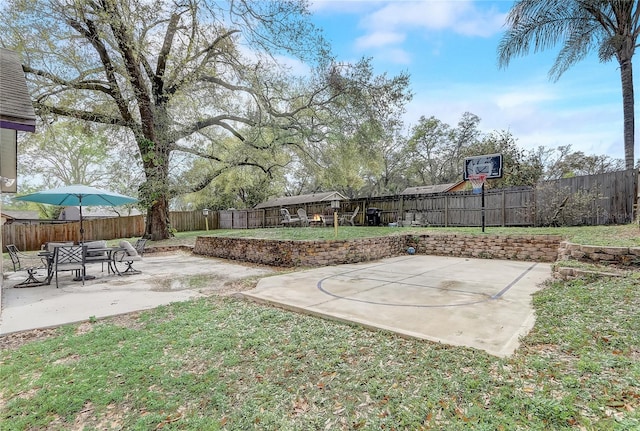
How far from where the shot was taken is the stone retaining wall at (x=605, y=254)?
4.50 m

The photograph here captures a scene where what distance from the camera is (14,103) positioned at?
10.5 feet

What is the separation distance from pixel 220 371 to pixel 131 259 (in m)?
5.64

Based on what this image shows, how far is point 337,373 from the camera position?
2418 mm

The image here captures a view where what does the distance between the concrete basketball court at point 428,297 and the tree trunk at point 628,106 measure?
19.9 ft

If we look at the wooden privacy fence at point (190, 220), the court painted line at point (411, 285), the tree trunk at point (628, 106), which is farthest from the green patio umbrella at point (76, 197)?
the tree trunk at point (628, 106)

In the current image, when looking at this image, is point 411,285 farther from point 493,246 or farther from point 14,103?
point 14,103

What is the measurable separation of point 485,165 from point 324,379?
38.8 ft

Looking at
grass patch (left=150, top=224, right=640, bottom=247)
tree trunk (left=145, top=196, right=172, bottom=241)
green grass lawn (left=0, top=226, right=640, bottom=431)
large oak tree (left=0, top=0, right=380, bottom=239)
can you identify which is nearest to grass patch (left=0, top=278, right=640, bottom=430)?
green grass lawn (left=0, top=226, right=640, bottom=431)

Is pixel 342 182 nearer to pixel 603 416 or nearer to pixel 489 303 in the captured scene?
pixel 489 303

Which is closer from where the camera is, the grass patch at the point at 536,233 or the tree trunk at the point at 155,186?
the grass patch at the point at 536,233

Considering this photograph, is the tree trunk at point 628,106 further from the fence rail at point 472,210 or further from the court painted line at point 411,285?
the court painted line at point 411,285

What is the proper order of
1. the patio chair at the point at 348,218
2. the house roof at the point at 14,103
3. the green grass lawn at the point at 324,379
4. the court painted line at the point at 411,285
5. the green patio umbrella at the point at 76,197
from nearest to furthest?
the green grass lawn at the point at 324,379
the house roof at the point at 14,103
the court painted line at the point at 411,285
the green patio umbrella at the point at 76,197
the patio chair at the point at 348,218

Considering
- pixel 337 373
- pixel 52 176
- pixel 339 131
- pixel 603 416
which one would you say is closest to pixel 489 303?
pixel 603 416

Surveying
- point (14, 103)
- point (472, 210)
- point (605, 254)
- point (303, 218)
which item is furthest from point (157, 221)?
point (605, 254)
